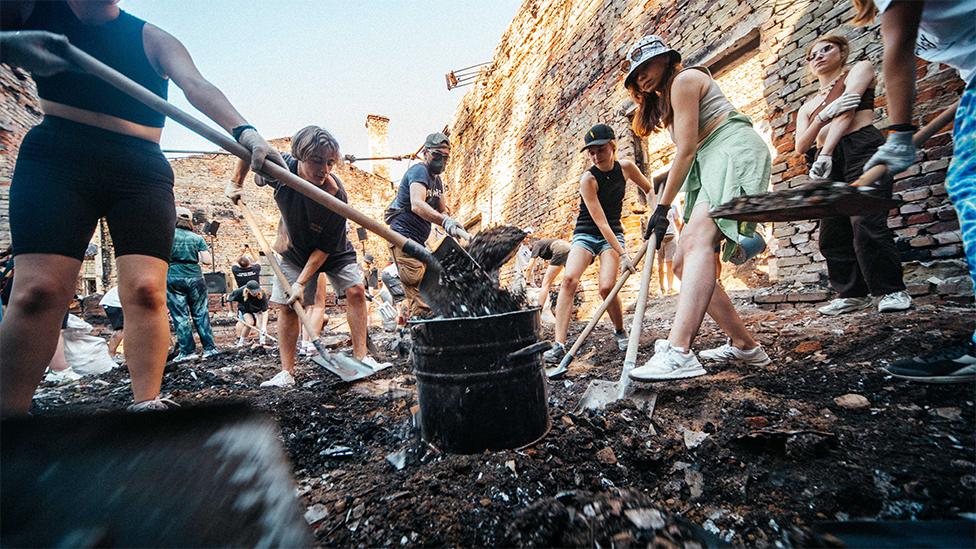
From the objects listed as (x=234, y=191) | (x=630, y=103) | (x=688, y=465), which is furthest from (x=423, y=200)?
(x=630, y=103)

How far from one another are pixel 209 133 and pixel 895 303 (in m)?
4.64

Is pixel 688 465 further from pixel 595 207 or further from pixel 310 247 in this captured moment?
pixel 310 247

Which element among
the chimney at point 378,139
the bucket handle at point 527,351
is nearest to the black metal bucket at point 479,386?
the bucket handle at point 527,351

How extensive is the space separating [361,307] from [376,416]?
1597 millimetres

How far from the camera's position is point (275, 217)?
723 inches

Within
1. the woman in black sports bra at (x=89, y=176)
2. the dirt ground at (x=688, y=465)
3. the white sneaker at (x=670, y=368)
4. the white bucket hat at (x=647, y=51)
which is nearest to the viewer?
the dirt ground at (x=688, y=465)

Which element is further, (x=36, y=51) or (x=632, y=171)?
(x=632, y=171)

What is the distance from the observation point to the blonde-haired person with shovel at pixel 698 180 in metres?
1.96

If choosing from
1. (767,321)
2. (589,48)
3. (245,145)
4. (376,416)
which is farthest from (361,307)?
(589,48)

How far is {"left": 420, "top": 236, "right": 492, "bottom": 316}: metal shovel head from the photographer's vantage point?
205cm

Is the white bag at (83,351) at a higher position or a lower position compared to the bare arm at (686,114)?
lower

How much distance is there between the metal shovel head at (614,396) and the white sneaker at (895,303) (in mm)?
2347

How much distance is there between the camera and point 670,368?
74.9 inches

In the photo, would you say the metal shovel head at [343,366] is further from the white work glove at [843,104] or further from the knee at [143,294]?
the white work glove at [843,104]
